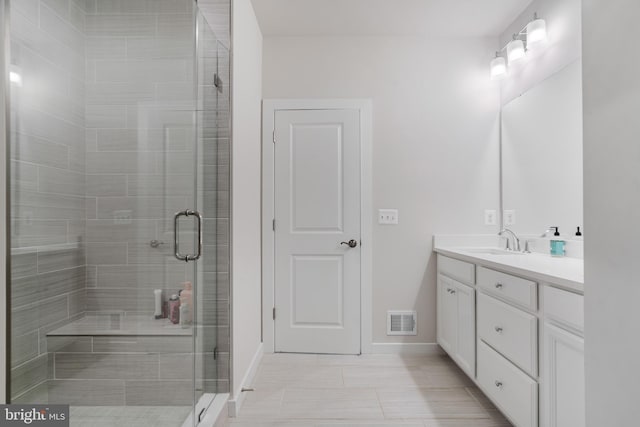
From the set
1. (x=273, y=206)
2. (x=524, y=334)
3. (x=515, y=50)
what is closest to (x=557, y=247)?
(x=524, y=334)

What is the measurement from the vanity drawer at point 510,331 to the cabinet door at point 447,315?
40 cm

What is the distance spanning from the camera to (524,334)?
163cm

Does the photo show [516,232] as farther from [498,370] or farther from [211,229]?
[211,229]

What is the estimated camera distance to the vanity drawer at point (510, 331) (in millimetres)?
1574

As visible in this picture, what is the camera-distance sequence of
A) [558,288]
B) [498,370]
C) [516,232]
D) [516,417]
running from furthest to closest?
1. [516,232]
2. [498,370]
3. [516,417]
4. [558,288]

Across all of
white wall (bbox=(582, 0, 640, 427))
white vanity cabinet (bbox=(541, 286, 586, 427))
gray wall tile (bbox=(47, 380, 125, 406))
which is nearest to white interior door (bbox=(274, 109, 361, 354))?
white vanity cabinet (bbox=(541, 286, 586, 427))

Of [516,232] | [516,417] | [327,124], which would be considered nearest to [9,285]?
[516,417]

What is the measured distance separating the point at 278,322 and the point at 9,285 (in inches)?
83.5

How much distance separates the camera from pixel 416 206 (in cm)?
290

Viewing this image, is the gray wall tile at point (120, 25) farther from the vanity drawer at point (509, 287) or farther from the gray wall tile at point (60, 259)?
the vanity drawer at point (509, 287)

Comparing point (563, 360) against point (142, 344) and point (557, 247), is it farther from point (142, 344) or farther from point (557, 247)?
point (142, 344)

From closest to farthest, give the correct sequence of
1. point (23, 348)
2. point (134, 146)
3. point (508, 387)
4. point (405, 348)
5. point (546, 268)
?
1. point (23, 348)
2. point (134, 146)
3. point (546, 268)
4. point (508, 387)
5. point (405, 348)

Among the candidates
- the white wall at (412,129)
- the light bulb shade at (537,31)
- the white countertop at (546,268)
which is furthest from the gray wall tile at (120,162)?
the light bulb shade at (537,31)

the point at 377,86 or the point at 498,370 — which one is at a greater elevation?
the point at 377,86
